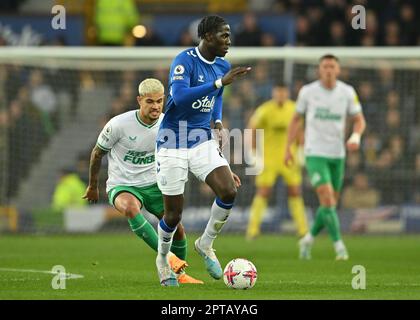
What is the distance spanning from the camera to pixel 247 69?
30.6 ft

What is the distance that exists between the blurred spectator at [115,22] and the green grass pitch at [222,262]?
15.2 ft

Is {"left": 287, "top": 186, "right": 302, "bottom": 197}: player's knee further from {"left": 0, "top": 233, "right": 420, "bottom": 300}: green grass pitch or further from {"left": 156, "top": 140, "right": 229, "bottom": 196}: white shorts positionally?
{"left": 156, "top": 140, "right": 229, "bottom": 196}: white shorts

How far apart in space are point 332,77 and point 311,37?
7092mm

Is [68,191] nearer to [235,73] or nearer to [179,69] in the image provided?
[179,69]

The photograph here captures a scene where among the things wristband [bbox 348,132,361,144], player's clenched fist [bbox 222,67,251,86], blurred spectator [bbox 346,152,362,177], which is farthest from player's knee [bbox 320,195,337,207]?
blurred spectator [bbox 346,152,362,177]

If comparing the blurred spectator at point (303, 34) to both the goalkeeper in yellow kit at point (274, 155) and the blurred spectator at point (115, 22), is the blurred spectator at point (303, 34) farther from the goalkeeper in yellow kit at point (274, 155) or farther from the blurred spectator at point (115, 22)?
the goalkeeper in yellow kit at point (274, 155)

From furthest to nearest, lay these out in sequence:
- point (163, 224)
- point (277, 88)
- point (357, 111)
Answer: point (277, 88)
point (357, 111)
point (163, 224)

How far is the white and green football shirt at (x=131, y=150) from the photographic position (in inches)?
436

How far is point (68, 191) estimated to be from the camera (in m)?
20.4

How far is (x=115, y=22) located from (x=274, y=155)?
560cm

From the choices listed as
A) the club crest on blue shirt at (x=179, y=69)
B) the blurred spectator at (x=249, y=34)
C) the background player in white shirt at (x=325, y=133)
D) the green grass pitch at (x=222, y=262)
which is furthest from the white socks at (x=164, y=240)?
the blurred spectator at (x=249, y=34)
